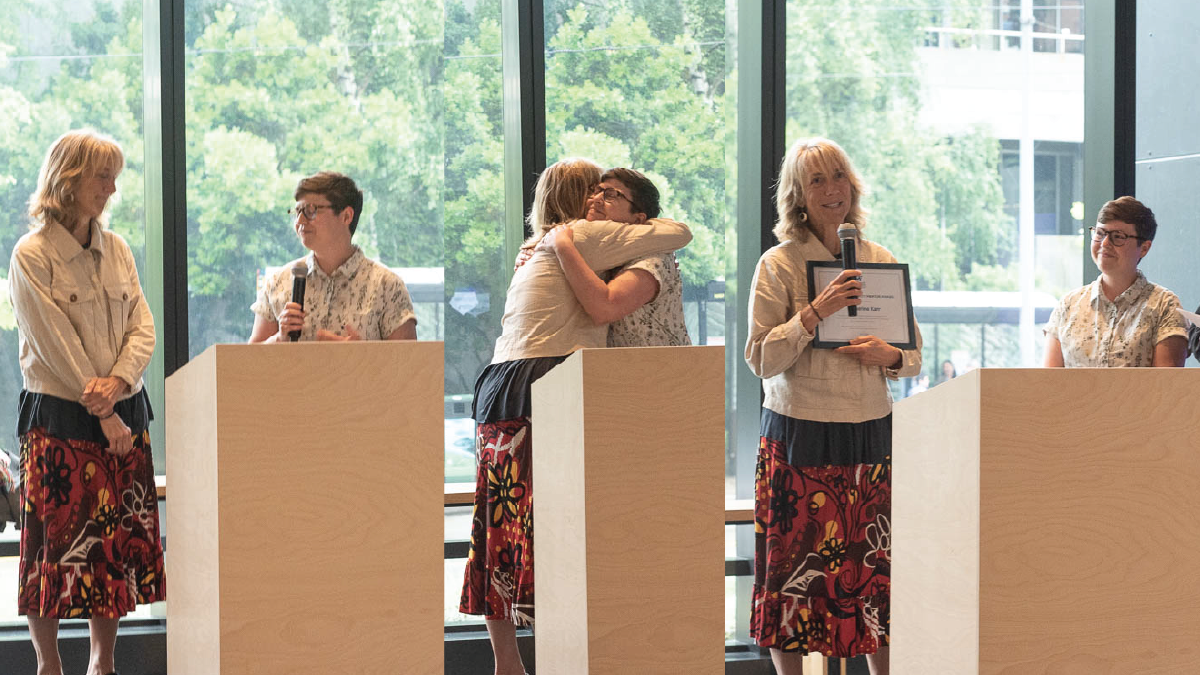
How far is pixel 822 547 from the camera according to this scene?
3062mm

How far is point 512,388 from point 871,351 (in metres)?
0.93

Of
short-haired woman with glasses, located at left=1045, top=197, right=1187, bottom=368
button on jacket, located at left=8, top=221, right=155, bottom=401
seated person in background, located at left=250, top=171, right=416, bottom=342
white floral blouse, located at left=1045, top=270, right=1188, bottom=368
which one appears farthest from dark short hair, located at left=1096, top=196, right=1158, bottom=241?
button on jacket, located at left=8, top=221, right=155, bottom=401

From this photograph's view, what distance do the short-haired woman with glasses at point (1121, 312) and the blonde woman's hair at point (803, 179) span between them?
0.78m

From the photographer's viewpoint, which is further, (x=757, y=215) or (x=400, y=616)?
(x=757, y=215)

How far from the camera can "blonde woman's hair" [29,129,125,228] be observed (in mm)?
3322

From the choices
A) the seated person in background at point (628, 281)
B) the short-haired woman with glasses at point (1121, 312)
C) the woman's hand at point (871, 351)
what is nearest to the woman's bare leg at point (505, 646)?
the seated person in background at point (628, 281)

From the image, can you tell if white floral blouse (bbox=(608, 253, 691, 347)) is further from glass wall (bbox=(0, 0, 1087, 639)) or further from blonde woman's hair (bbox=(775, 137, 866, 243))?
glass wall (bbox=(0, 0, 1087, 639))

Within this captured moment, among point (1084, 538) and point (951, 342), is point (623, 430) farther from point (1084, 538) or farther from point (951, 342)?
point (951, 342)

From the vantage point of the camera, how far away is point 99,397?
323cm

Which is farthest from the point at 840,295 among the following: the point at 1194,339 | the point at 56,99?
the point at 56,99

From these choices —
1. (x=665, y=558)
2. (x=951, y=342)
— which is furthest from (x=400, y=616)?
(x=951, y=342)

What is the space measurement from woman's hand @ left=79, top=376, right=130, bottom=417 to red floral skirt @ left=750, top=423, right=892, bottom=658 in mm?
1775

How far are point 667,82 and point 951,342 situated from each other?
5.00 feet

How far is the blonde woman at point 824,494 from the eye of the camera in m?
3.07
